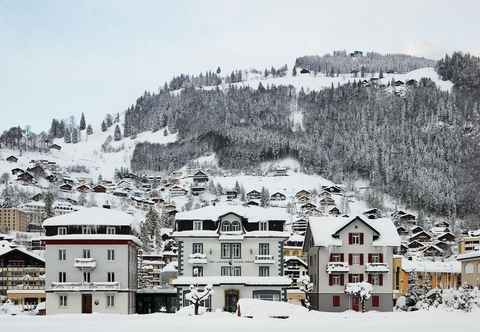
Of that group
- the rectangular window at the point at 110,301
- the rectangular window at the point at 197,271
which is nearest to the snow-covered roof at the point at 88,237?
the rectangular window at the point at 110,301

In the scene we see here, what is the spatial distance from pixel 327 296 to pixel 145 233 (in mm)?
67038

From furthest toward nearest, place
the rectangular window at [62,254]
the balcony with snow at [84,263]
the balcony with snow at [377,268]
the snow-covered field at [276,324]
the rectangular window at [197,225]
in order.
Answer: the balcony with snow at [377,268]
the rectangular window at [197,225]
the rectangular window at [62,254]
the balcony with snow at [84,263]
the snow-covered field at [276,324]

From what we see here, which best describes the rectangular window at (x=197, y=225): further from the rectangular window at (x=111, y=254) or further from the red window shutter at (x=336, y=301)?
the red window shutter at (x=336, y=301)

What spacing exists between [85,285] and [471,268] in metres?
36.0

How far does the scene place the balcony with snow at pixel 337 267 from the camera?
6594cm

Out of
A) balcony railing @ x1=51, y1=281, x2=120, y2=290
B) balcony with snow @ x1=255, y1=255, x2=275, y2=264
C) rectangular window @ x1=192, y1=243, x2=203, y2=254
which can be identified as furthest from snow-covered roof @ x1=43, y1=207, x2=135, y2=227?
balcony with snow @ x1=255, y1=255, x2=275, y2=264

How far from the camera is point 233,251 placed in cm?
6388

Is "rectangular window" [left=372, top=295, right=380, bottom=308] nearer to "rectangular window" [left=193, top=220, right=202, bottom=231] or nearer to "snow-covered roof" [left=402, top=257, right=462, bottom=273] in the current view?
"rectangular window" [left=193, top=220, right=202, bottom=231]

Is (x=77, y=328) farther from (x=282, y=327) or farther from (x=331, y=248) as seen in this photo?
(x=331, y=248)

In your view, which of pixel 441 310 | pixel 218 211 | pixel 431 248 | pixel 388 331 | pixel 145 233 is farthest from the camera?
pixel 431 248

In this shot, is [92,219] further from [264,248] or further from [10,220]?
[10,220]

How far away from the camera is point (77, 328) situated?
111 feet

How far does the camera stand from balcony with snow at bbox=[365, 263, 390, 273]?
66.0 metres

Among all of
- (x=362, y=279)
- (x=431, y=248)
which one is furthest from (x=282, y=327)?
(x=431, y=248)
